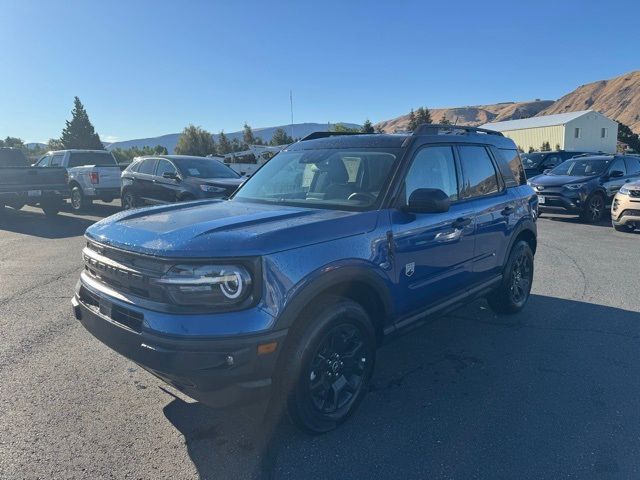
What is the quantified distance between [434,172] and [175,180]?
8279 millimetres

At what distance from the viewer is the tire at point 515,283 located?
502 cm

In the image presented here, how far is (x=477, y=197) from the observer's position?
14.4ft

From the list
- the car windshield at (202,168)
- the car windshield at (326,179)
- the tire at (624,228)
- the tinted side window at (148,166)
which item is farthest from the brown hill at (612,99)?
the car windshield at (326,179)

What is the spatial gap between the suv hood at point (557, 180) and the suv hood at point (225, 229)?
10.9 metres

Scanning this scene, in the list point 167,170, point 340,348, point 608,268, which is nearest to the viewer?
point 340,348

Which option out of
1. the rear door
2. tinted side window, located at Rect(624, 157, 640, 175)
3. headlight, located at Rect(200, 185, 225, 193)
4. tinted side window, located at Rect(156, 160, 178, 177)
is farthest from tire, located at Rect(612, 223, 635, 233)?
tinted side window, located at Rect(156, 160, 178, 177)

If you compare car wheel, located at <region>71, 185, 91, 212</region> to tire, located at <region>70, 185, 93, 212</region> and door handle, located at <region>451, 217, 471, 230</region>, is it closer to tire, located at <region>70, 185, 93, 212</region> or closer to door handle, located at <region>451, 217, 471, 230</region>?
tire, located at <region>70, 185, 93, 212</region>

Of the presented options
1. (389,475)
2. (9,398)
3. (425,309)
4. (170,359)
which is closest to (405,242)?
(425,309)

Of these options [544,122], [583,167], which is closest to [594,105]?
[544,122]

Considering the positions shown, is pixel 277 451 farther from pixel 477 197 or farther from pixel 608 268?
pixel 608 268

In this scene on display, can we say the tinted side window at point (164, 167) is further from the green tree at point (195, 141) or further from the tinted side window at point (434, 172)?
the green tree at point (195, 141)

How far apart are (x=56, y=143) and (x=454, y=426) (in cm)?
7278

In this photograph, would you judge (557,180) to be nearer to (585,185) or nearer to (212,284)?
(585,185)

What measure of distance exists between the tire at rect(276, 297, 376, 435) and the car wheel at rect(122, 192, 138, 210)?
35.4 ft
